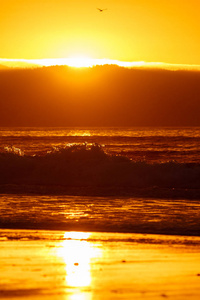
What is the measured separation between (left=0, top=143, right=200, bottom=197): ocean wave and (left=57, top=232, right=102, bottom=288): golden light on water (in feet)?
35.2

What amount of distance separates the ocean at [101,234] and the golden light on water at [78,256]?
0.01 metres

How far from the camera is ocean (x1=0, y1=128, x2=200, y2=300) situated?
8.64 metres

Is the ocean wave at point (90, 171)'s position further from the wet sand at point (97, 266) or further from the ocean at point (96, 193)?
the wet sand at point (97, 266)

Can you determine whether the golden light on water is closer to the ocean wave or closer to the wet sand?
the wet sand

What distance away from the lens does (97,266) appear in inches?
385

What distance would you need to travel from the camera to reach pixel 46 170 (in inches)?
1106

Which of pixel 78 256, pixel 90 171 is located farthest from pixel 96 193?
pixel 78 256

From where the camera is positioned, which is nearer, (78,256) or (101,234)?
(78,256)

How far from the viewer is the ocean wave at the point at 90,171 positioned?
83.2 feet

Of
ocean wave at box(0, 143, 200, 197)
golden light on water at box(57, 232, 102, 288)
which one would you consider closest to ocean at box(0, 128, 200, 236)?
ocean wave at box(0, 143, 200, 197)

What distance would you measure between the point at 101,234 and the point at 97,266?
2994 millimetres

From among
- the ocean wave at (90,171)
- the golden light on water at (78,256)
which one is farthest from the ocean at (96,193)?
the golden light on water at (78,256)

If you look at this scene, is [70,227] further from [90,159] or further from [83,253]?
[90,159]

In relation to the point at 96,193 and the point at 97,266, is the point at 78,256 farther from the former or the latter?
the point at 96,193
